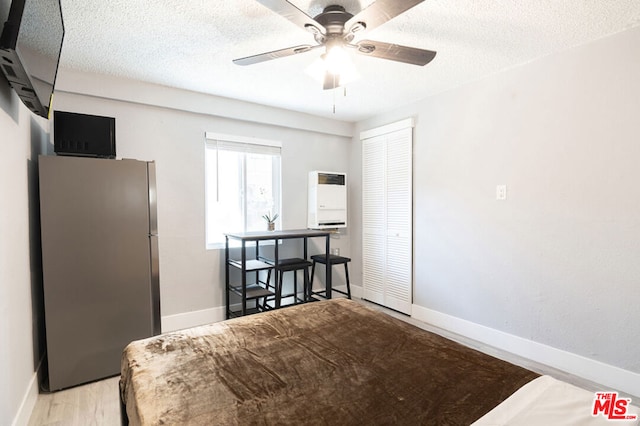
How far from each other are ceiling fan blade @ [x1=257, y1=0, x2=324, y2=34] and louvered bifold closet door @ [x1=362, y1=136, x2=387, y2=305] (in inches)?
97.1

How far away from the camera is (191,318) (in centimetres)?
326

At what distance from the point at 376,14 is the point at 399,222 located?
8.33 ft

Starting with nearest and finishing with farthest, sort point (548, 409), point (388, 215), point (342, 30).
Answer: point (548, 409)
point (342, 30)
point (388, 215)

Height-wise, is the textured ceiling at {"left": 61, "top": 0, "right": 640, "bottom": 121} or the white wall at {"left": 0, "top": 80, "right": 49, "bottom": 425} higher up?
the textured ceiling at {"left": 61, "top": 0, "right": 640, "bottom": 121}

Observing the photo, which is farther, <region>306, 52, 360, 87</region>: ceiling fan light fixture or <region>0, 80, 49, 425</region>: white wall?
<region>306, 52, 360, 87</region>: ceiling fan light fixture

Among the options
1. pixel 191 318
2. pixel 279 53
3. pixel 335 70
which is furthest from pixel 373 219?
pixel 279 53

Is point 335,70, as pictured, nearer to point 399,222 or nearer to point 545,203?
point 545,203

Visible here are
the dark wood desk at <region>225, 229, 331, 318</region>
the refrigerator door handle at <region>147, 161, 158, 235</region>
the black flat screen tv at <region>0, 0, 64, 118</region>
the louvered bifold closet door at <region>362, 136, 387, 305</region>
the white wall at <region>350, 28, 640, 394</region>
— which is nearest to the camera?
the black flat screen tv at <region>0, 0, 64, 118</region>

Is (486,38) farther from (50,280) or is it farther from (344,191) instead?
(50,280)

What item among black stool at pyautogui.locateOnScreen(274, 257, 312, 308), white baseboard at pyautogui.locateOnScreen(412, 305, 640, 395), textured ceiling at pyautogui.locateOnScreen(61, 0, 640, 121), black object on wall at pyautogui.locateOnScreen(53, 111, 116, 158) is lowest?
white baseboard at pyautogui.locateOnScreen(412, 305, 640, 395)

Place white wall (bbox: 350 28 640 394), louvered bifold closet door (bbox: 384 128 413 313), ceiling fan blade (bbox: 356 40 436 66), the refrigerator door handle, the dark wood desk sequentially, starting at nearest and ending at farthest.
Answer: ceiling fan blade (bbox: 356 40 436 66) → white wall (bbox: 350 28 640 394) → the refrigerator door handle → the dark wood desk → louvered bifold closet door (bbox: 384 128 413 313)

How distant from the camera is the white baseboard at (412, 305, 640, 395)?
6.96 ft

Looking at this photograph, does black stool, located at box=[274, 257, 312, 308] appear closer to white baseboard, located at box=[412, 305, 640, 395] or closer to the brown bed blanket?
white baseboard, located at box=[412, 305, 640, 395]

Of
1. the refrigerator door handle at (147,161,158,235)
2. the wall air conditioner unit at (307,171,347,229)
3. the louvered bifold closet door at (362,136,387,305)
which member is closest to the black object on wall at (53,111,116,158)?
the refrigerator door handle at (147,161,158,235)
